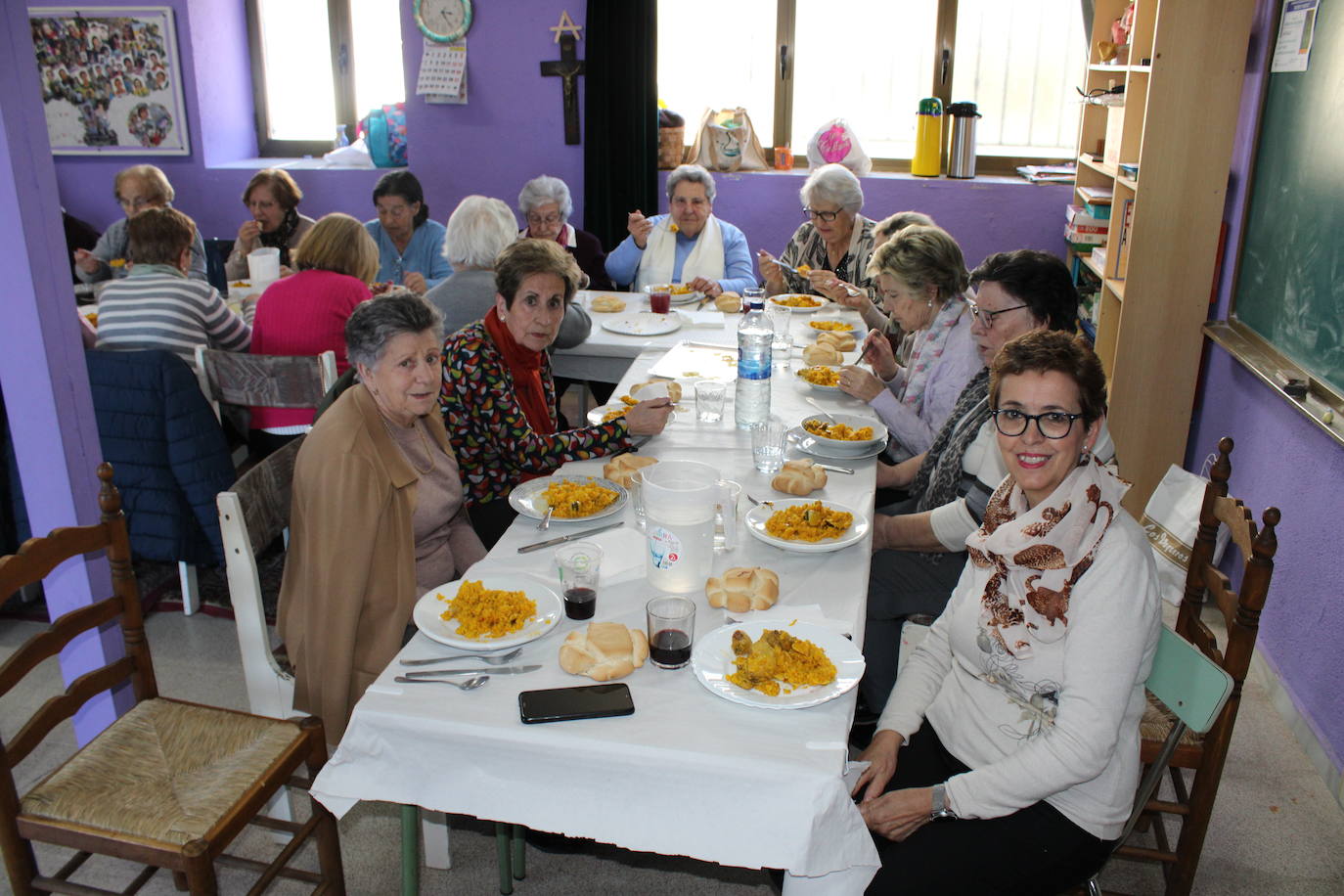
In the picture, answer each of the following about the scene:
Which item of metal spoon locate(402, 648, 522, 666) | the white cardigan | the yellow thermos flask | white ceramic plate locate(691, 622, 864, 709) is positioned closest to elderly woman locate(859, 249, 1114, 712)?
the white cardigan

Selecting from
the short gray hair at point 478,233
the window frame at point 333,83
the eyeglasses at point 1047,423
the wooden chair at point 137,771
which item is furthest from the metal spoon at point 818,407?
the window frame at point 333,83

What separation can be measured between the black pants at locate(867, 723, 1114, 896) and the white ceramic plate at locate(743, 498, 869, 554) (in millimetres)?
549

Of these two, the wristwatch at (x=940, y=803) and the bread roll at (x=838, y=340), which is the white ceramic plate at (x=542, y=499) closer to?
the wristwatch at (x=940, y=803)

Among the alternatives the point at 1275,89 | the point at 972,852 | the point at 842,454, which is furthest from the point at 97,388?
the point at 1275,89

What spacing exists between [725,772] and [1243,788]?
6.21 ft

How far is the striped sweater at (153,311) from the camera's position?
10.9ft

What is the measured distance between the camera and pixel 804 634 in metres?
1.64

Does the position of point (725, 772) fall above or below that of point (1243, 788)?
above

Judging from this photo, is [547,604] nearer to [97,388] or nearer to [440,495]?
[440,495]

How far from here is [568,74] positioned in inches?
217

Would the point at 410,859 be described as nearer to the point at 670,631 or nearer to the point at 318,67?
the point at 670,631

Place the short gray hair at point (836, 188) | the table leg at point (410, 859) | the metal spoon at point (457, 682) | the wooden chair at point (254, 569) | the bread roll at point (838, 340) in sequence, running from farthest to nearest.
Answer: the short gray hair at point (836, 188)
the bread roll at point (838, 340)
the wooden chair at point (254, 569)
the table leg at point (410, 859)
the metal spoon at point (457, 682)

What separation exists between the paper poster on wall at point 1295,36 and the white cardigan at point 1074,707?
2326 mm

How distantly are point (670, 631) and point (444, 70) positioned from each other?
4.86 metres
